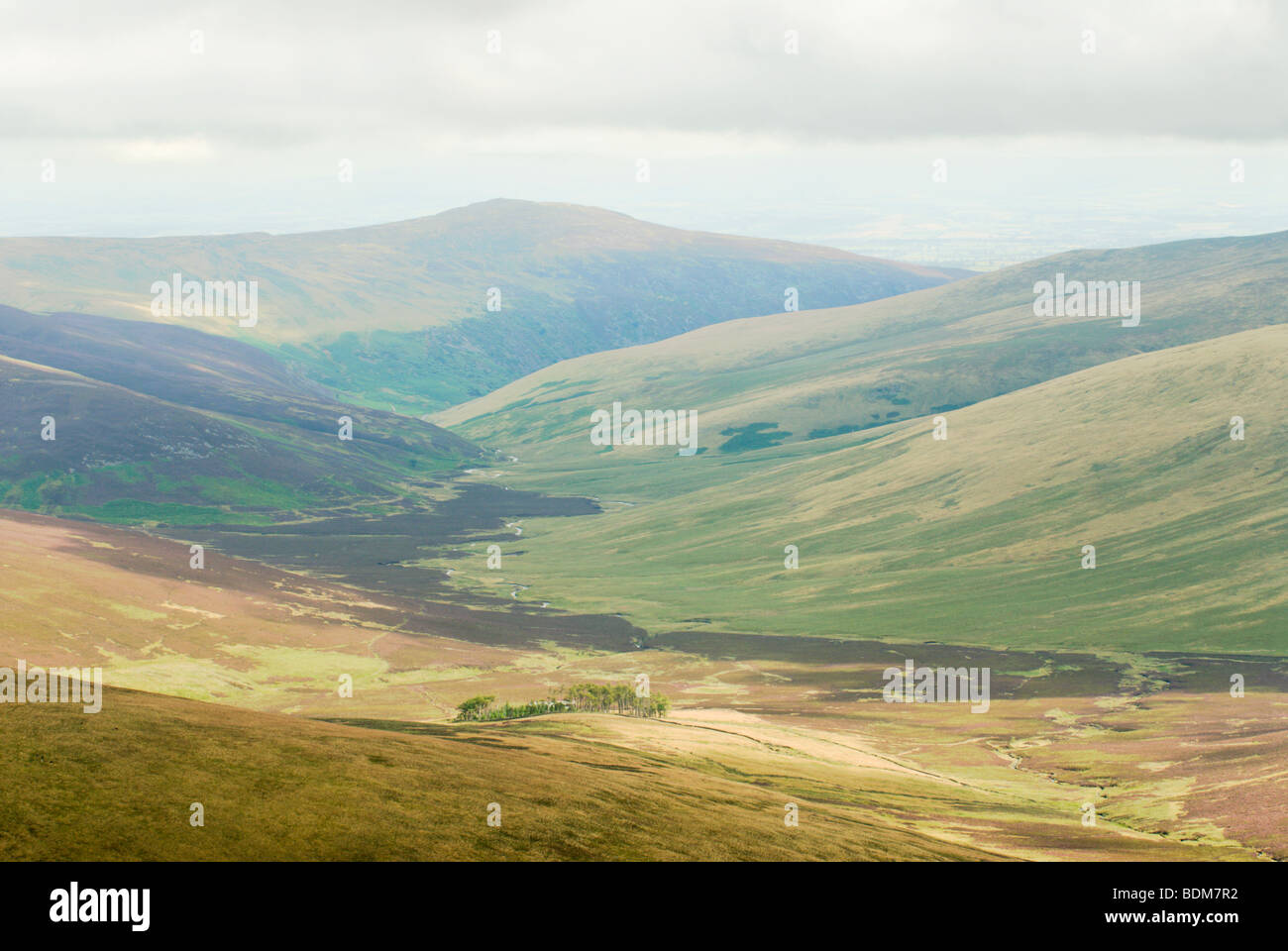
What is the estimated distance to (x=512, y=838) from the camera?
201 ft

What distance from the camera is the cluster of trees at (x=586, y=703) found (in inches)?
5285

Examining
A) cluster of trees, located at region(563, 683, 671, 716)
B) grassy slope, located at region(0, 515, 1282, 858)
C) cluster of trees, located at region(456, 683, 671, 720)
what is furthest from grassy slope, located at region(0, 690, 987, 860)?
cluster of trees, located at region(563, 683, 671, 716)

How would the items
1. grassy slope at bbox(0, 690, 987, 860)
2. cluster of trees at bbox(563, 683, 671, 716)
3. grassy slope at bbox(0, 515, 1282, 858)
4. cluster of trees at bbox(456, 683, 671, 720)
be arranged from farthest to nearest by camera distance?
cluster of trees at bbox(563, 683, 671, 716) → cluster of trees at bbox(456, 683, 671, 720) → grassy slope at bbox(0, 515, 1282, 858) → grassy slope at bbox(0, 690, 987, 860)

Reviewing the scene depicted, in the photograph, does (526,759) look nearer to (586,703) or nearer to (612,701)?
(586,703)

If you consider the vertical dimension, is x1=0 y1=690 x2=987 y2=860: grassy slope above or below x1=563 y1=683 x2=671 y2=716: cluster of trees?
above

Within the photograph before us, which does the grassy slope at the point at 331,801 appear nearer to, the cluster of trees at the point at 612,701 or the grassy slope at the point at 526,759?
the grassy slope at the point at 526,759

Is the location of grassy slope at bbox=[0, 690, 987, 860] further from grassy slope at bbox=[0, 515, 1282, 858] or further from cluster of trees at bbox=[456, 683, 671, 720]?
cluster of trees at bbox=[456, 683, 671, 720]

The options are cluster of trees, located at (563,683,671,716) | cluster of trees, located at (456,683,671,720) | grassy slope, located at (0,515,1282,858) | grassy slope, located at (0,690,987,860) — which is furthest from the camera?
cluster of trees, located at (563,683,671,716)

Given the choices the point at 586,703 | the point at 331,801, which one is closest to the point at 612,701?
the point at 586,703

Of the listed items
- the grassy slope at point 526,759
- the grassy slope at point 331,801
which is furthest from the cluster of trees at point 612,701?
the grassy slope at point 331,801

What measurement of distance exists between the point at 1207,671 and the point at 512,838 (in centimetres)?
14998

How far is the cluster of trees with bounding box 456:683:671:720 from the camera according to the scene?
5285 inches
